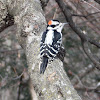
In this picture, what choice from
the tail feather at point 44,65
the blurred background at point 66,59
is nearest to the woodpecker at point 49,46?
the tail feather at point 44,65

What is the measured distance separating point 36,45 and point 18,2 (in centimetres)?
97

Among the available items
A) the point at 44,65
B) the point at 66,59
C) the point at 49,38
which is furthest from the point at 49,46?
the point at 66,59

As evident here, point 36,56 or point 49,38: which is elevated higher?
point 49,38

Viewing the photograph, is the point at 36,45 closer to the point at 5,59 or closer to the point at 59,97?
the point at 59,97

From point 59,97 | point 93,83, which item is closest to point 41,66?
point 59,97

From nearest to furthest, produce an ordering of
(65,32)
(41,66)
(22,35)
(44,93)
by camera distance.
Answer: (44,93), (41,66), (22,35), (65,32)

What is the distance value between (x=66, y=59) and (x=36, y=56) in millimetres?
3086

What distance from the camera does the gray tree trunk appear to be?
5.83ft

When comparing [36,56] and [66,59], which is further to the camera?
[66,59]

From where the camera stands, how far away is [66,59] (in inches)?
211

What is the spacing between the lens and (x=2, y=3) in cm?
306

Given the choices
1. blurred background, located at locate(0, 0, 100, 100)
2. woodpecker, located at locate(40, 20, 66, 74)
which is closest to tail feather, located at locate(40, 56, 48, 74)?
woodpecker, located at locate(40, 20, 66, 74)

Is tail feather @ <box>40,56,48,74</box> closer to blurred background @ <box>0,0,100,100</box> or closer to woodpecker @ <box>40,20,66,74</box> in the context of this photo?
woodpecker @ <box>40,20,66,74</box>

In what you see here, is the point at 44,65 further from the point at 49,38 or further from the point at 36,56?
the point at 49,38
